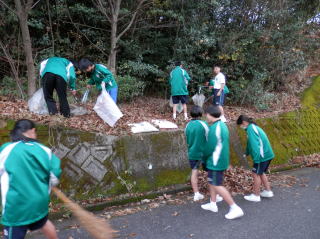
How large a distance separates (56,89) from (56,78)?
0.79 feet

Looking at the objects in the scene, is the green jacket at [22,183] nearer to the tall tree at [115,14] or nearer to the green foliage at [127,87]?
the green foliage at [127,87]

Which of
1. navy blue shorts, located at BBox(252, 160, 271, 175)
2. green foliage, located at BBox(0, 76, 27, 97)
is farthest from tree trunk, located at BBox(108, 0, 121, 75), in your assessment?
navy blue shorts, located at BBox(252, 160, 271, 175)

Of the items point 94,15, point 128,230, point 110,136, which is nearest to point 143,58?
point 94,15

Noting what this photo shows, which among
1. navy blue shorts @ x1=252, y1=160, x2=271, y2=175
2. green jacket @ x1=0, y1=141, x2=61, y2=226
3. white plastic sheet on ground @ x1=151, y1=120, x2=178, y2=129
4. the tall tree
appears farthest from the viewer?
the tall tree

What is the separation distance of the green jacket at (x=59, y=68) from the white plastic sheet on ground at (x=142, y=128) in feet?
5.51

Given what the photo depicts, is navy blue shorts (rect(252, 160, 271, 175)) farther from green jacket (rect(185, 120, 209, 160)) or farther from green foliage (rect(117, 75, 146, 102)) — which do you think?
green foliage (rect(117, 75, 146, 102))

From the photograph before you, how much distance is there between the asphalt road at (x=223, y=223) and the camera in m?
4.32

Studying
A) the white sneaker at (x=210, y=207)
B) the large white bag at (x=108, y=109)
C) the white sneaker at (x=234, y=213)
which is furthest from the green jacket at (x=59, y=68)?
the white sneaker at (x=234, y=213)

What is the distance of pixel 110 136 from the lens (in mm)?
5934

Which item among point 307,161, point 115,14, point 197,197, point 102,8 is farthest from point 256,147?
point 102,8

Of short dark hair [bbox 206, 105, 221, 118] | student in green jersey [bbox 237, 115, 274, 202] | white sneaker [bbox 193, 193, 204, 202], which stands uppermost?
short dark hair [bbox 206, 105, 221, 118]

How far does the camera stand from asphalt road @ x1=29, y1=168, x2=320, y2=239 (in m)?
4.32

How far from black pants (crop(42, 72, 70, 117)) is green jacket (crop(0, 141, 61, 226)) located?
3.14m

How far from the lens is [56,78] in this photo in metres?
6.00
